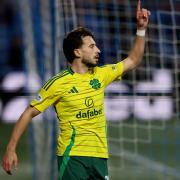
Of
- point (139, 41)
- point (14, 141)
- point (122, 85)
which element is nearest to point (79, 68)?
point (139, 41)

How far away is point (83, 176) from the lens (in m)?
4.87

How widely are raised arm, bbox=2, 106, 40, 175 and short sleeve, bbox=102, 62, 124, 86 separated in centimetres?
49

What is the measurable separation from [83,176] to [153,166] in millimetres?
3697

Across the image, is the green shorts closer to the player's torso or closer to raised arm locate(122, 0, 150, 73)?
the player's torso

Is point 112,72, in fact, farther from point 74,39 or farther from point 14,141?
point 14,141

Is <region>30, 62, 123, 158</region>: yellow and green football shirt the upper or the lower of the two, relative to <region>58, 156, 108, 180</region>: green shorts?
upper

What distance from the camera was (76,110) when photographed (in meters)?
4.89

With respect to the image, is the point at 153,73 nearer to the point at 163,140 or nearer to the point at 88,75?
the point at 163,140

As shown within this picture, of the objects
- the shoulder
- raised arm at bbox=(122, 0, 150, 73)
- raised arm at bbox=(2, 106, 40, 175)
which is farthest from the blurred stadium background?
raised arm at bbox=(2, 106, 40, 175)

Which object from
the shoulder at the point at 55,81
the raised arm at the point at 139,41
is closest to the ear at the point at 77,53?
the shoulder at the point at 55,81

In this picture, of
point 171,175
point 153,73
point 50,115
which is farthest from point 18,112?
point 50,115

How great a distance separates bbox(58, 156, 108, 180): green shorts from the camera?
192 inches

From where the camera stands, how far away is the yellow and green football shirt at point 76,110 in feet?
16.0

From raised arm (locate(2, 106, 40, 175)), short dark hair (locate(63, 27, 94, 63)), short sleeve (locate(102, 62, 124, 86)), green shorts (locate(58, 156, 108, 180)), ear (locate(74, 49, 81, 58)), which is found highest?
short dark hair (locate(63, 27, 94, 63))
